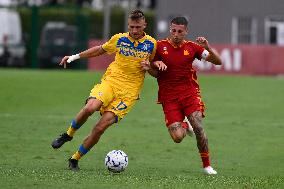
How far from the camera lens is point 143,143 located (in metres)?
17.4

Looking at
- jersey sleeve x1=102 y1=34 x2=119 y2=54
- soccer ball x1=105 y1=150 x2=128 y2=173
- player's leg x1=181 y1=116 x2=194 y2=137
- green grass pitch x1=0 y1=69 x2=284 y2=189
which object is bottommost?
green grass pitch x1=0 y1=69 x2=284 y2=189

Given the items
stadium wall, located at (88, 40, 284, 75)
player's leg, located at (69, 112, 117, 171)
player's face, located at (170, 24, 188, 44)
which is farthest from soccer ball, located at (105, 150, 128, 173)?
stadium wall, located at (88, 40, 284, 75)

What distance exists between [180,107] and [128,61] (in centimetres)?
100

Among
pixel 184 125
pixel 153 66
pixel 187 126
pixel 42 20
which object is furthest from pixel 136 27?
pixel 42 20

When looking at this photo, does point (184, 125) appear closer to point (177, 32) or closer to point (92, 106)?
point (177, 32)

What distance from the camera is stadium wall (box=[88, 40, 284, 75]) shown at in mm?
42125

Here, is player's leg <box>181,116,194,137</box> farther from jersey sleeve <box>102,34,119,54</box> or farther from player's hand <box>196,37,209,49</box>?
jersey sleeve <box>102,34,119,54</box>

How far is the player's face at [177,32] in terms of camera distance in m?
13.2

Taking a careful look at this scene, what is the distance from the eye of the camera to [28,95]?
2800cm

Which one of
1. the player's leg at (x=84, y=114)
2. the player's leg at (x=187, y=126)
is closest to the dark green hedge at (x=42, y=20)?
the player's leg at (x=187, y=126)

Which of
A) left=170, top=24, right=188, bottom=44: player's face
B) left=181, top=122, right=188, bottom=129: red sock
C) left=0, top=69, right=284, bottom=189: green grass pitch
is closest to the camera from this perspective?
left=0, top=69, right=284, bottom=189: green grass pitch

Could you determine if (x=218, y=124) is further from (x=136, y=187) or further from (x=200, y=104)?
(x=136, y=187)

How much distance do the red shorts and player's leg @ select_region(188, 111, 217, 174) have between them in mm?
104

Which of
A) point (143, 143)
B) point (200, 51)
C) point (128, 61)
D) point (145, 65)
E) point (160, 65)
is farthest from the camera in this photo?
point (143, 143)
